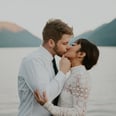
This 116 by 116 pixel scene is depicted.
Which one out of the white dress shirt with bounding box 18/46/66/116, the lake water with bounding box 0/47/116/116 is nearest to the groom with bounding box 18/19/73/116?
the white dress shirt with bounding box 18/46/66/116

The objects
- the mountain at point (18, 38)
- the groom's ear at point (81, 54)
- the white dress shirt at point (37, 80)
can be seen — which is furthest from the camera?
the mountain at point (18, 38)

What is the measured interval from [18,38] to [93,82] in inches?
34.8

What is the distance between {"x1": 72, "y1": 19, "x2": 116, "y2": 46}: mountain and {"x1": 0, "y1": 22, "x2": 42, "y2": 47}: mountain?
52cm

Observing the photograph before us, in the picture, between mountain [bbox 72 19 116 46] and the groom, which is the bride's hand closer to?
the groom

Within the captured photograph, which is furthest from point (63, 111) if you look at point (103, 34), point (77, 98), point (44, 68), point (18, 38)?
point (103, 34)

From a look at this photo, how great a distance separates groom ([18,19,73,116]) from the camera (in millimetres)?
1542

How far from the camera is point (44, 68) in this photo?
1.57 m

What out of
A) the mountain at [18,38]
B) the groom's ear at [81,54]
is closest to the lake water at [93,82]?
the mountain at [18,38]

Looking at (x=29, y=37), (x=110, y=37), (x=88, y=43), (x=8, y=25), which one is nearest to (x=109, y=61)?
(x=110, y=37)

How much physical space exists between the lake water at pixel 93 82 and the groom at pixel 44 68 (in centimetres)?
195

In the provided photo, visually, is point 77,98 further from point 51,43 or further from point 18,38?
point 18,38

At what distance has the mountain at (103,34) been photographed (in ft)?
12.0

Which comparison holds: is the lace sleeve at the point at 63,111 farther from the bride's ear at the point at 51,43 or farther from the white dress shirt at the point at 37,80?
the bride's ear at the point at 51,43

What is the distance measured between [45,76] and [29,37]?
82.8 inches
